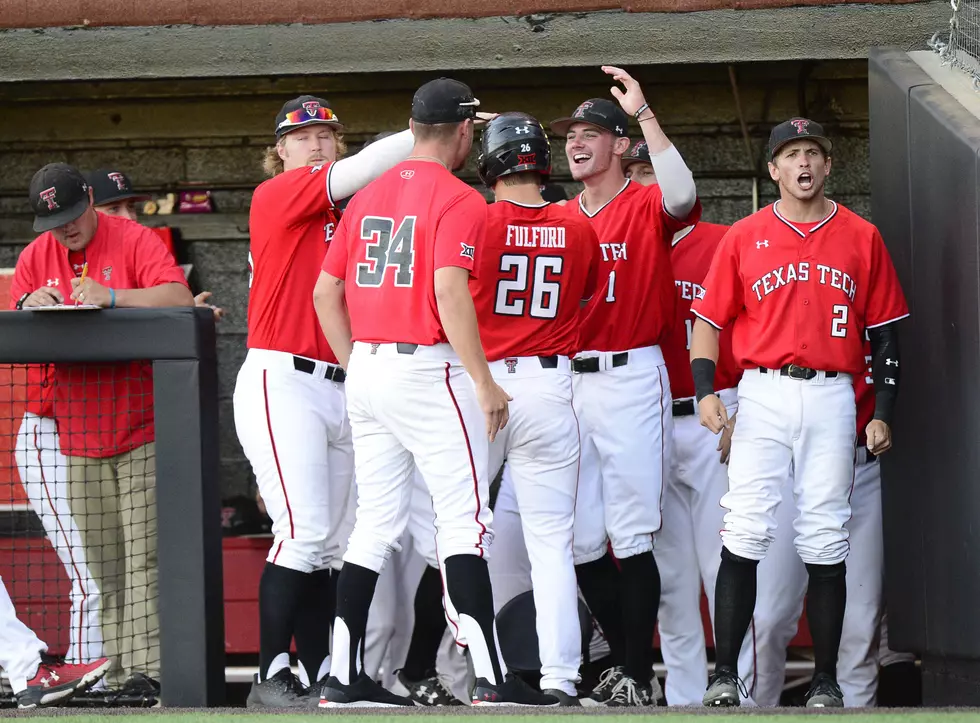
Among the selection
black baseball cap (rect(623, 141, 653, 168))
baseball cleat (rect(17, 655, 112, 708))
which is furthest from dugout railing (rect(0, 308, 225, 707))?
black baseball cap (rect(623, 141, 653, 168))

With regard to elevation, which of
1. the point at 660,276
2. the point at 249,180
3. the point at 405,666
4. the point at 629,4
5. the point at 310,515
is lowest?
the point at 405,666

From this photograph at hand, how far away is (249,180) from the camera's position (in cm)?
709

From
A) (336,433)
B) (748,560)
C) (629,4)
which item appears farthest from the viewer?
(629,4)

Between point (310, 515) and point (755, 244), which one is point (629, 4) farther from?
point (310, 515)

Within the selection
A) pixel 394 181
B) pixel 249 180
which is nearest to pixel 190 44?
pixel 249 180

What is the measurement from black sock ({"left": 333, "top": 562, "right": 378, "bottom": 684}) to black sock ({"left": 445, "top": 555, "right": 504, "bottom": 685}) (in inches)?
9.2

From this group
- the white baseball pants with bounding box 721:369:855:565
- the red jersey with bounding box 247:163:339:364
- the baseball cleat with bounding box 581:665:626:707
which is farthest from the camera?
the baseball cleat with bounding box 581:665:626:707

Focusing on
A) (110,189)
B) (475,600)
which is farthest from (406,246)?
(110,189)

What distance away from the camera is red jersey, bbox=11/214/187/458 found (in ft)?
14.5

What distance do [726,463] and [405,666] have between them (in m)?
1.33

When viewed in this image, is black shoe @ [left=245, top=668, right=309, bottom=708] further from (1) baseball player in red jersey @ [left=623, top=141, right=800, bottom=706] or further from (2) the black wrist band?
(2) the black wrist band

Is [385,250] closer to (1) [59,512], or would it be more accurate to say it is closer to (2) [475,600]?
(2) [475,600]

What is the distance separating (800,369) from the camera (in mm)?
3977

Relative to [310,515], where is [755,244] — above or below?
above
